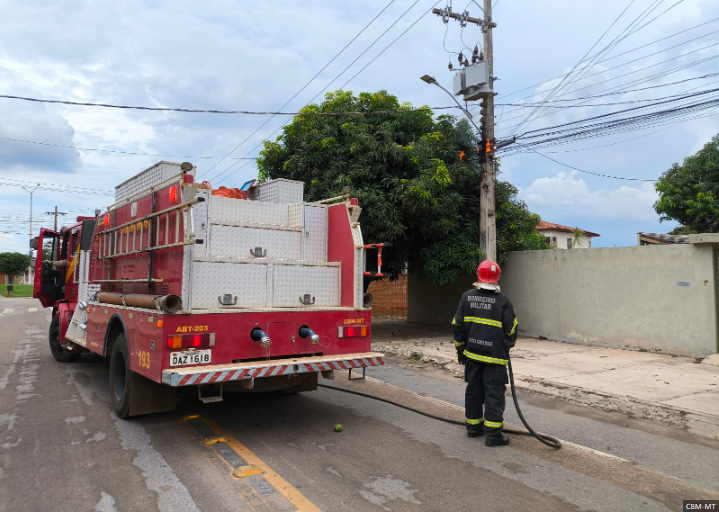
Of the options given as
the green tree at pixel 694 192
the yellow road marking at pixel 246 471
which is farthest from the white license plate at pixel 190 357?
the green tree at pixel 694 192

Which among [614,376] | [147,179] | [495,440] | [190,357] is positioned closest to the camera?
[190,357]

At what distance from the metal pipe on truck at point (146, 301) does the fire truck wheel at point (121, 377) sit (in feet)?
1.31

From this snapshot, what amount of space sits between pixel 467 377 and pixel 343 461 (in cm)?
149

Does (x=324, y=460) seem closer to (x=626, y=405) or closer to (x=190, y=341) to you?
(x=190, y=341)

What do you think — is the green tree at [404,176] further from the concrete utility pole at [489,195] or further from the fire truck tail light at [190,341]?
the fire truck tail light at [190,341]

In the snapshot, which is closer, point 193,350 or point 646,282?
point 193,350

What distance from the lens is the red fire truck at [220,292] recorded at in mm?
4816

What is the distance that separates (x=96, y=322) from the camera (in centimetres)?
667

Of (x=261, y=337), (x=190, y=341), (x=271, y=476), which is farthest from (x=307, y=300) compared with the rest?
(x=271, y=476)

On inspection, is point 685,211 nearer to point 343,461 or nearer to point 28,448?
point 343,461

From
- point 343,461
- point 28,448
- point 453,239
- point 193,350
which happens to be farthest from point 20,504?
point 453,239

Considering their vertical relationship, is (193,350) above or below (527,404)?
above

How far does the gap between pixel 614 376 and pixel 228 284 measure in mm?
6700

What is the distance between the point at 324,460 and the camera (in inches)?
175
